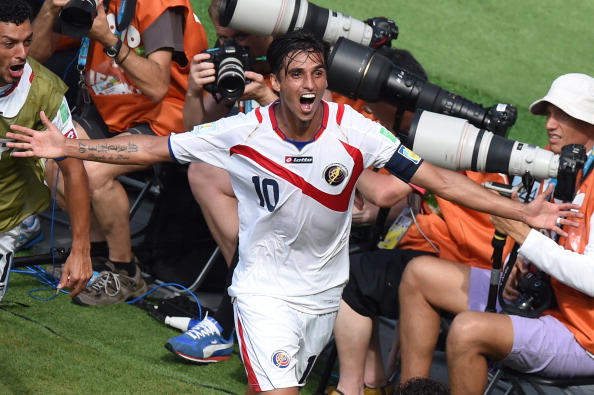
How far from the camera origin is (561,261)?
14.5ft

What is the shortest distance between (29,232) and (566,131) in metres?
3.25

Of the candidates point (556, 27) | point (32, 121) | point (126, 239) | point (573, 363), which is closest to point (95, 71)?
point (126, 239)

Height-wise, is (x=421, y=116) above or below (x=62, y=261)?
above

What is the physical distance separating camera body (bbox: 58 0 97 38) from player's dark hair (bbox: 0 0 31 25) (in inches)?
27.3

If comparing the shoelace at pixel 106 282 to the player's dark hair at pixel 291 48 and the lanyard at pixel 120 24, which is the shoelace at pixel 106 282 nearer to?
the lanyard at pixel 120 24

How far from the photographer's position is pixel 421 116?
184 inches

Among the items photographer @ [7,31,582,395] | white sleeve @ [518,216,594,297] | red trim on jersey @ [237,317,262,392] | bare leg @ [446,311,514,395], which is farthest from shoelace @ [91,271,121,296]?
white sleeve @ [518,216,594,297]

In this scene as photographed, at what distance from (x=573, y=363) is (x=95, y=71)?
3.09 metres

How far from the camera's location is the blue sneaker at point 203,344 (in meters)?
5.18

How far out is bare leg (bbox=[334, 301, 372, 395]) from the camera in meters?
5.03

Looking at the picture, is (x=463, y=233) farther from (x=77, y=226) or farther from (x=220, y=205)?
(x=77, y=226)

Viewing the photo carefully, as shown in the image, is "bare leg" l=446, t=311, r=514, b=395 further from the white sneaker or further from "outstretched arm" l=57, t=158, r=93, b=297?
the white sneaker

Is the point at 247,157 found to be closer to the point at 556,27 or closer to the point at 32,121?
the point at 32,121

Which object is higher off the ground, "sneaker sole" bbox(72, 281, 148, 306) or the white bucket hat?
the white bucket hat
